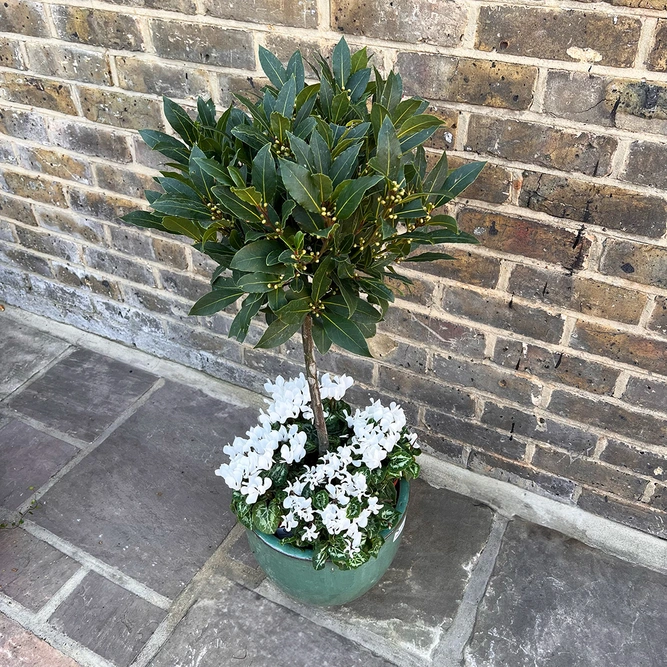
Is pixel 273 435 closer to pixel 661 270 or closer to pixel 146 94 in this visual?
pixel 661 270

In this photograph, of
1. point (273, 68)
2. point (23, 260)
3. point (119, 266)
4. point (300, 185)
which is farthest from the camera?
point (23, 260)

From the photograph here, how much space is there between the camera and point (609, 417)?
167 centimetres

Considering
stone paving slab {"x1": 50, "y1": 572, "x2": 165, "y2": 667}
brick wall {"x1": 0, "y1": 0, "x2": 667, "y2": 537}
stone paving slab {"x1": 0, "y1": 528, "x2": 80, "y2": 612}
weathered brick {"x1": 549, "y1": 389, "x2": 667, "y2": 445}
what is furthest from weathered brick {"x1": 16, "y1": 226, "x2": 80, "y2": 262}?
weathered brick {"x1": 549, "y1": 389, "x2": 667, "y2": 445}

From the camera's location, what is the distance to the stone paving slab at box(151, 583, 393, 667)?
60.2 inches

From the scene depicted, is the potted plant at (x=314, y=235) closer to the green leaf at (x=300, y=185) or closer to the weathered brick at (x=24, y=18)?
the green leaf at (x=300, y=185)

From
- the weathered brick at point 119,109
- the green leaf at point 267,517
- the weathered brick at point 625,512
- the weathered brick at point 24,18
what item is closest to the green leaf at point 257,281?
the green leaf at point 267,517

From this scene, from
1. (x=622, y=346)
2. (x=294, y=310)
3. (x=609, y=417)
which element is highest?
(x=294, y=310)

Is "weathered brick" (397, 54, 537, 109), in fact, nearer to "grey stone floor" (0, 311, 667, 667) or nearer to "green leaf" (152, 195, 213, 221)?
"green leaf" (152, 195, 213, 221)

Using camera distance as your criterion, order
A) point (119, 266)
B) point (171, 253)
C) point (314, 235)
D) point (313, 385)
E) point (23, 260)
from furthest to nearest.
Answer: point (23, 260) < point (119, 266) < point (171, 253) < point (313, 385) < point (314, 235)

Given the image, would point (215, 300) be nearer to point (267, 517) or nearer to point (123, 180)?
point (267, 517)

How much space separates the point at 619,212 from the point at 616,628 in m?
1.04

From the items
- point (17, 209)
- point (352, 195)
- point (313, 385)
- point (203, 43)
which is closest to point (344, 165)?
point (352, 195)

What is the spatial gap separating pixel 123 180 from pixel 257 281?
1.23 m

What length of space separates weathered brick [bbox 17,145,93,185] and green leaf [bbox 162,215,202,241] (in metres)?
1.21
